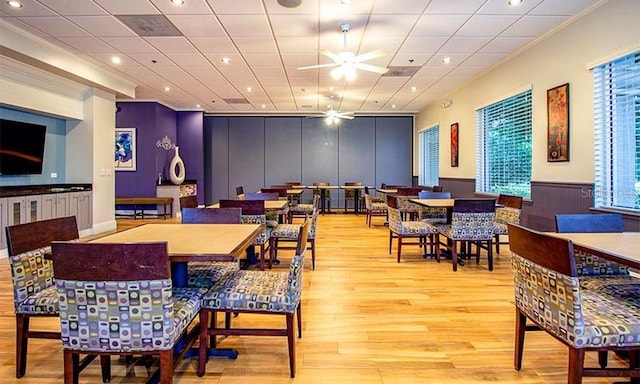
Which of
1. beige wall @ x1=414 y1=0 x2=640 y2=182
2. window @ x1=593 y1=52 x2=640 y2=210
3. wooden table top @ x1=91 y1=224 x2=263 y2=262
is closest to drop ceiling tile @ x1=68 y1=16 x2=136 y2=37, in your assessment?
wooden table top @ x1=91 y1=224 x2=263 y2=262

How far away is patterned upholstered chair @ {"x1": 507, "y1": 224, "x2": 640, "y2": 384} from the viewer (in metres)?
1.74

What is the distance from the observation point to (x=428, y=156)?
11609 millimetres

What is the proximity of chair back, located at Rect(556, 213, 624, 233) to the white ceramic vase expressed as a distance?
977 centimetres

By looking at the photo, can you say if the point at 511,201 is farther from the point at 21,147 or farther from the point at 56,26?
the point at 21,147

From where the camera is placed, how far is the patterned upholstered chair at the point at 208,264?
257 cm

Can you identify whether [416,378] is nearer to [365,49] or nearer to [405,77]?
[365,49]

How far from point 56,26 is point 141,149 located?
535 centimetres

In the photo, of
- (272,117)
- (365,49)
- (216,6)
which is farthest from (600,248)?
(272,117)

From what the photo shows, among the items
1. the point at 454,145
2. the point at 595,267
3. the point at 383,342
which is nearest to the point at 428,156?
the point at 454,145

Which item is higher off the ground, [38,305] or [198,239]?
[198,239]

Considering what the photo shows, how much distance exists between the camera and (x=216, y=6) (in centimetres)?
451

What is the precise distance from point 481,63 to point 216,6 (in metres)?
4.76

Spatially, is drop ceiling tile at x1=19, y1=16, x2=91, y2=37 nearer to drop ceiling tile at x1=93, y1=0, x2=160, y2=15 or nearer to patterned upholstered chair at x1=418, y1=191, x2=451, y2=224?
drop ceiling tile at x1=93, y1=0, x2=160, y2=15

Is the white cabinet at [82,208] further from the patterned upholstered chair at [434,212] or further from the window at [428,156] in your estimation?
the window at [428,156]
